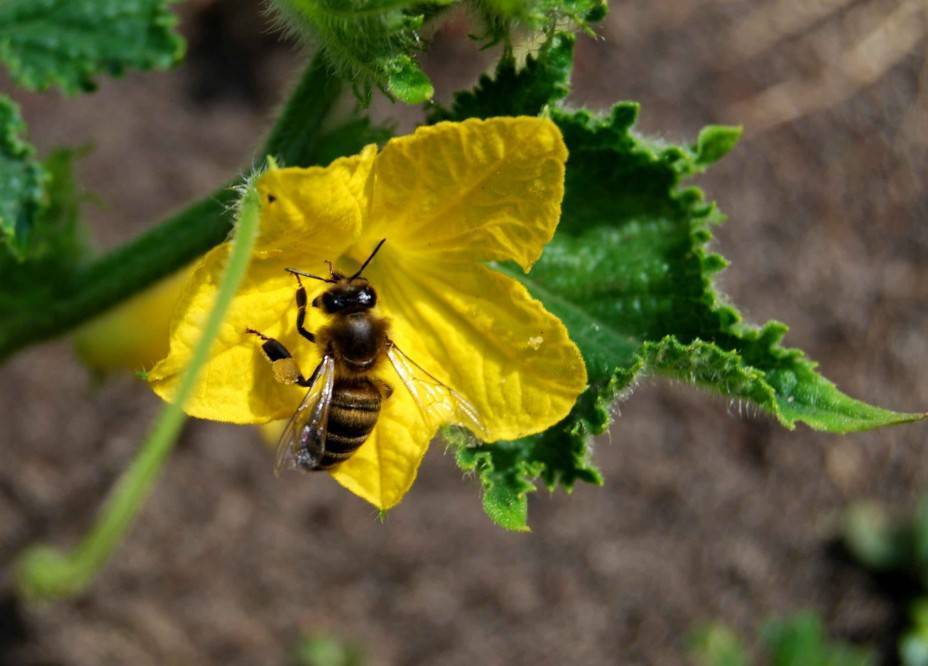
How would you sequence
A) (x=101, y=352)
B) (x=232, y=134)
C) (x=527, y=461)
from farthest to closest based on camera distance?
(x=232, y=134), (x=101, y=352), (x=527, y=461)

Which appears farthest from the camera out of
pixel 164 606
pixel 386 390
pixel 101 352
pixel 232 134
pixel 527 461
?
pixel 232 134

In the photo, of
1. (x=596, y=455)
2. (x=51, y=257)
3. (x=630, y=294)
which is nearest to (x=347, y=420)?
(x=630, y=294)

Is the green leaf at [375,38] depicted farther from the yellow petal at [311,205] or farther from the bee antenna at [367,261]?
the bee antenna at [367,261]

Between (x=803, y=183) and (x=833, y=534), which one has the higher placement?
(x=803, y=183)

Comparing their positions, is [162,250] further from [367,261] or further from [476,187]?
[476,187]

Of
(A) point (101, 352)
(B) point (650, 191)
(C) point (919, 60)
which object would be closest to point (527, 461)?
(B) point (650, 191)

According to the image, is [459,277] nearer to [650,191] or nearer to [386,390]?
[386,390]
